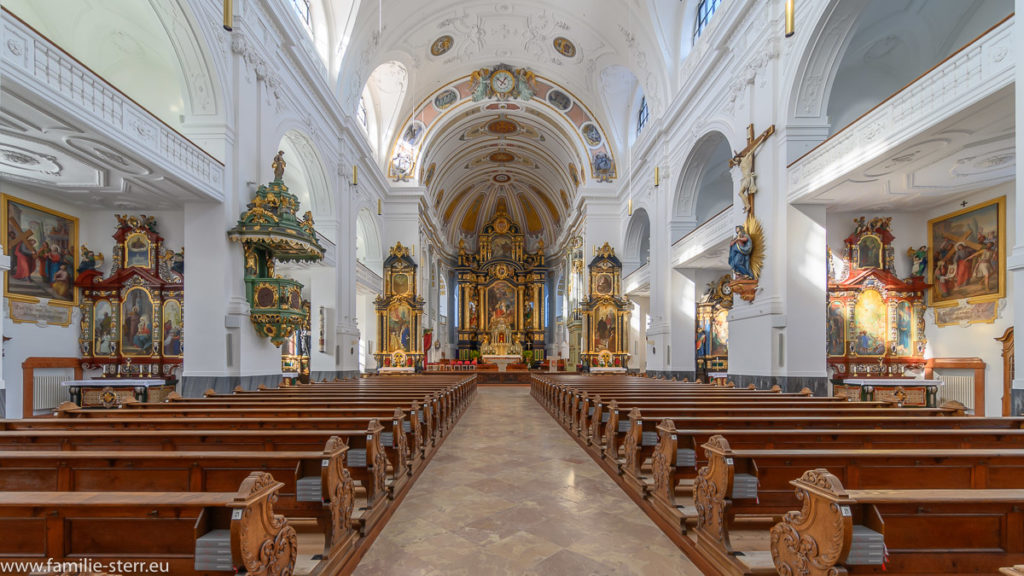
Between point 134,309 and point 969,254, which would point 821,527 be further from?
point 134,309

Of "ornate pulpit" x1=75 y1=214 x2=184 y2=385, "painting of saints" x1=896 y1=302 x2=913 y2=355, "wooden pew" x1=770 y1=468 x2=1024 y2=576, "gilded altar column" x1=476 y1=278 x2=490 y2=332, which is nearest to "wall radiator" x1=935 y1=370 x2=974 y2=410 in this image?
"painting of saints" x1=896 y1=302 x2=913 y2=355

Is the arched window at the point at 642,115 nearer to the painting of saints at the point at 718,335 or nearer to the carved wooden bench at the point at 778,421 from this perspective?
the painting of saints at the point at 718,335

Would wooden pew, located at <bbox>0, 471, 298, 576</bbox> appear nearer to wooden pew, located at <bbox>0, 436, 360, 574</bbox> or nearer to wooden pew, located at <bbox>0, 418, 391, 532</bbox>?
wooden pew, located at <bbox>0, 436, 360, 574</bbox>

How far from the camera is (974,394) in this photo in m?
8.32

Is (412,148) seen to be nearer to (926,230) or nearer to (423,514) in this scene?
(926,230)

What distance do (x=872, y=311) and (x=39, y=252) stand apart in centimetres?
1401

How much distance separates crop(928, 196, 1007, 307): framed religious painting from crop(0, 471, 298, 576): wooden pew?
34.1ft

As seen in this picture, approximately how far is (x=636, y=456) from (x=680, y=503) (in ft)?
1.72

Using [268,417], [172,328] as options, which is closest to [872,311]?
[268,417]

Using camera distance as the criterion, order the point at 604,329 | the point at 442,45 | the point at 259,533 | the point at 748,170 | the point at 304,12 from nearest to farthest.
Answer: the point at 259,533 → the point at 748,170 → the point at 304,12 → the point at 442,45 → the point at 604,329

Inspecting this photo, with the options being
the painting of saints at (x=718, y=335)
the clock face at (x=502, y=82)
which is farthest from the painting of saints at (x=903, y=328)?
the clock face at (x=502, y=82)

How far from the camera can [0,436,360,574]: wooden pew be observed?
2.54 metres

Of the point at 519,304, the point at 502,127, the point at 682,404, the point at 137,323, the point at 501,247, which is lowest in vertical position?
the point at 682,404

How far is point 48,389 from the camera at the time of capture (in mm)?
8117
